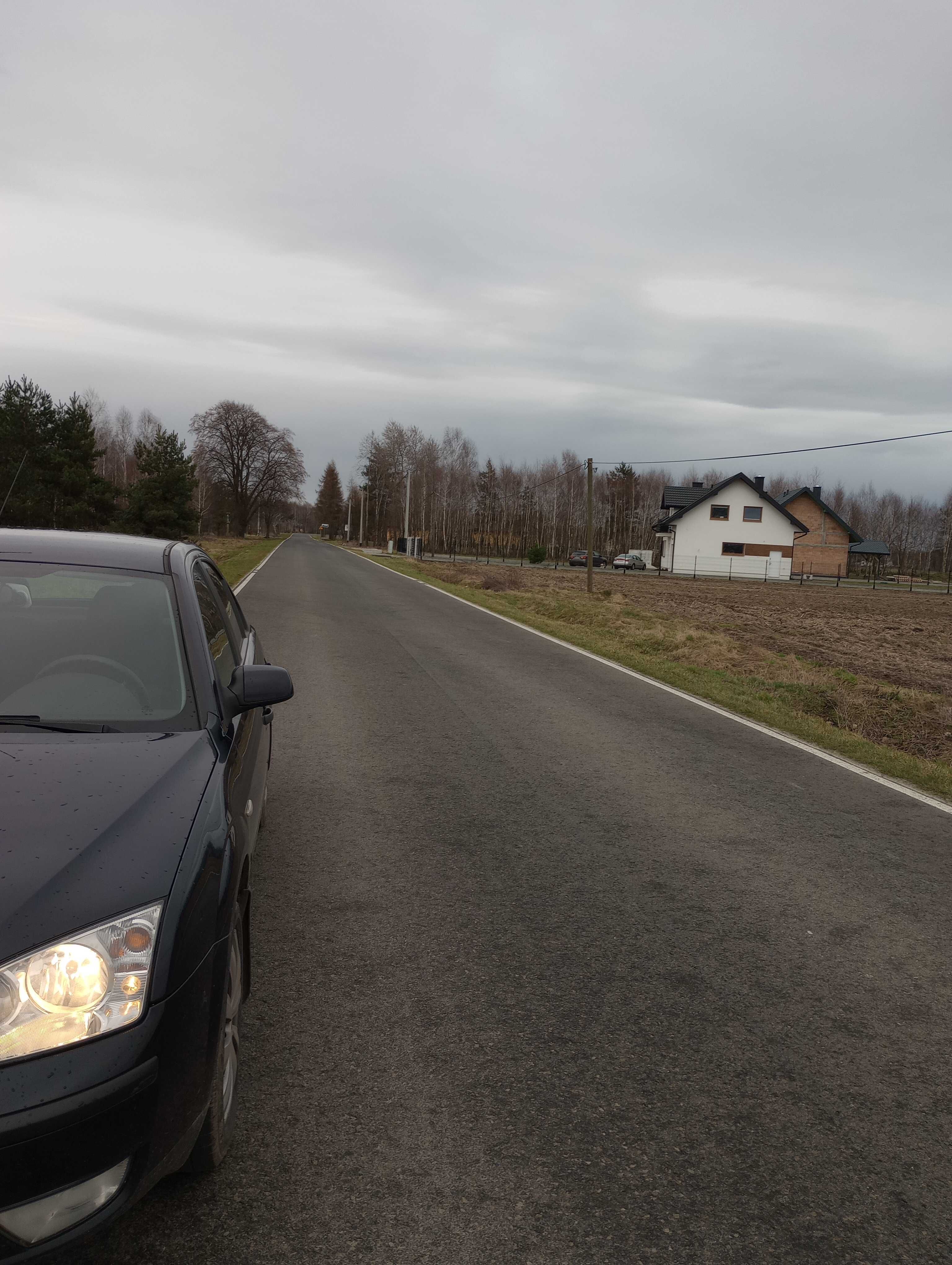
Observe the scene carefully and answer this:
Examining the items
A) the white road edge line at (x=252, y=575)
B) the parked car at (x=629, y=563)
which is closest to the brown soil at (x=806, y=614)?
the white road edge line at (x=252, y=575)

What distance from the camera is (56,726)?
2.81 metres

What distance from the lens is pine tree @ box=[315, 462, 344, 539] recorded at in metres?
142

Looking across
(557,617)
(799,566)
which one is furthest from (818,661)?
(799,566)

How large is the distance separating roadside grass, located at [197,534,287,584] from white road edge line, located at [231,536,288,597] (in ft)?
0.44

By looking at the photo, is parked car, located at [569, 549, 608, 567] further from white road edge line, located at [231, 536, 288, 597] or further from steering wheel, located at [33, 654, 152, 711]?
steering wheel, located at [33, 654, 152, 711]

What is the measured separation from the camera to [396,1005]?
10.8 feet

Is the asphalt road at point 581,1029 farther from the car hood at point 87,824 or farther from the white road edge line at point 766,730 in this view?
the car hood at point 87,824

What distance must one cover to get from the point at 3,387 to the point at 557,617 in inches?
1341

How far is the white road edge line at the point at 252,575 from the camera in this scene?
23.4 meters

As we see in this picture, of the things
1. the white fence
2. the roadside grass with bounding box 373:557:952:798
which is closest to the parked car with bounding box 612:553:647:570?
the white fence

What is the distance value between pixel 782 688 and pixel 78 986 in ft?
40.4

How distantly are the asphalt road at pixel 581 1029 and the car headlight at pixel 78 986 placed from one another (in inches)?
27.2

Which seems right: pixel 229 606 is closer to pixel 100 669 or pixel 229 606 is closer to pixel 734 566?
pixel 100 669

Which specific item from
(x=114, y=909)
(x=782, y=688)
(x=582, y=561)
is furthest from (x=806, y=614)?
(x=582, y=561)
